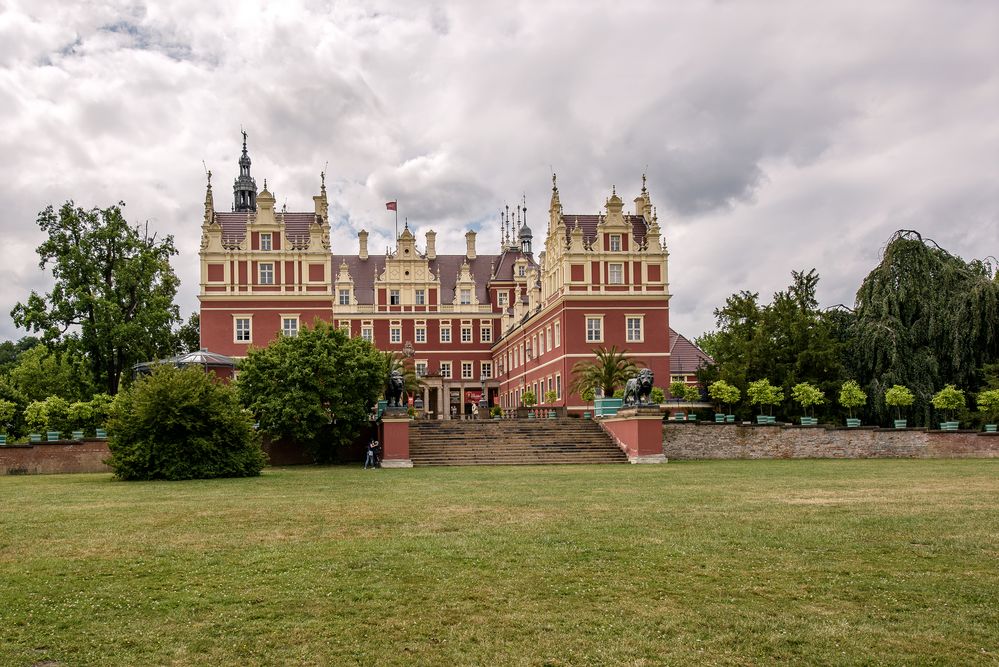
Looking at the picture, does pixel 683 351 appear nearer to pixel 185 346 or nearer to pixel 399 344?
pixel 399 344

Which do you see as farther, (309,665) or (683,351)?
(683,351)

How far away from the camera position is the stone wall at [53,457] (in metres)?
30.3

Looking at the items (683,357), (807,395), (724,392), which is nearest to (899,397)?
(807,395)

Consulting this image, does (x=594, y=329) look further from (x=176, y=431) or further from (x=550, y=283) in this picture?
(x=176, y=431)

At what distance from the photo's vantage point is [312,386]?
3328 centimetres

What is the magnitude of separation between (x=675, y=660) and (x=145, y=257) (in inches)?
1677

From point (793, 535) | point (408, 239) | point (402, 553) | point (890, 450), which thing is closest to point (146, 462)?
point (402, 553)

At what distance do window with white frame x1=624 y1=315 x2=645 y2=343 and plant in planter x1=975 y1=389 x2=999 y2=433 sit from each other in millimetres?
17297

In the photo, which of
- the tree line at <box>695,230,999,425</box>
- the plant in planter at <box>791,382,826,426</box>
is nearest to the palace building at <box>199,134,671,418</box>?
the tree line at <box>695,230,999,425</box>

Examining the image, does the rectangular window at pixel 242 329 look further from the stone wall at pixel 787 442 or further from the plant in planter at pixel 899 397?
the plant in planter at pixel 899 397

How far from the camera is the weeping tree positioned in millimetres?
39062

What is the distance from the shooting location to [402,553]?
10008 millimetres

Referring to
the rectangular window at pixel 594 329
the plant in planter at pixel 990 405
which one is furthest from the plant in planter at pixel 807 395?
the rectangular window at pixel 594 329

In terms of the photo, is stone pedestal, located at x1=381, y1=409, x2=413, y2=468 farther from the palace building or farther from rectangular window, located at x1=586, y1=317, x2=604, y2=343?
rectangular window, located at x1=586, y1=317, x2=604, y2=343
